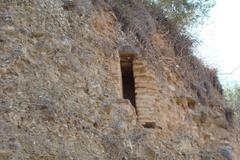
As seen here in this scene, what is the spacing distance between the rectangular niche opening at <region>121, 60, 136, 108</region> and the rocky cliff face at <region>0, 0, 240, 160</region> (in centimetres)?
21

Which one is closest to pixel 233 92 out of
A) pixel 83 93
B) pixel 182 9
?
pixel 182 9

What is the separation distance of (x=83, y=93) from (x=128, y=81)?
6.13 ft

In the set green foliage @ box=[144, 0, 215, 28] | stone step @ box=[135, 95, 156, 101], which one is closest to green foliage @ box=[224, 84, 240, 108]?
green foliage @ box=[144, 0, 215, 28]

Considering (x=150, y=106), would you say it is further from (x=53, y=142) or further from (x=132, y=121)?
(x=53, y=142)

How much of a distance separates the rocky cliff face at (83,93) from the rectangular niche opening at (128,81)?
0.21 m

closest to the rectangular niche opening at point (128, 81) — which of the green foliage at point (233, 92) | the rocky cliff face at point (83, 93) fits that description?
the rocky cliff face at point (83, 93)

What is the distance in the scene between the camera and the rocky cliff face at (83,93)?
173 inches

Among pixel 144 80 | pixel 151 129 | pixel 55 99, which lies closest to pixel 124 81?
pixel 144 80

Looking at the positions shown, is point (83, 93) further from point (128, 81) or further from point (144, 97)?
point (128, 81)

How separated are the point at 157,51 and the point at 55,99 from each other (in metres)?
3.10

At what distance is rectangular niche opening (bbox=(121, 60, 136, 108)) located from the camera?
6.93 meters

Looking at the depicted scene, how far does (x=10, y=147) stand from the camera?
396 centimetres

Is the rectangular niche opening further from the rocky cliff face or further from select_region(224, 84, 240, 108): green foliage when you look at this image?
select_region(224, 84, 240, 108): green foliage

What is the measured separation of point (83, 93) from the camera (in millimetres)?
5328
